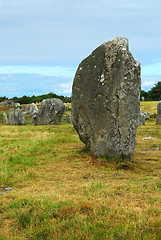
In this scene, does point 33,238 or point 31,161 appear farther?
point 31,161

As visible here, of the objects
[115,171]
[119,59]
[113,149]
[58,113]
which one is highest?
[119,59]

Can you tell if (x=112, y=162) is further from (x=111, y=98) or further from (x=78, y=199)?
(x=78, y=199)

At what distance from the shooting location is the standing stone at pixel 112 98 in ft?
34.9

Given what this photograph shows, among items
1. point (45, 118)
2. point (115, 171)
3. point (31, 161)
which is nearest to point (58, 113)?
point (45, 118)

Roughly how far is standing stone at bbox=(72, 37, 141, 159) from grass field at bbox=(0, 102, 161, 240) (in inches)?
31.0

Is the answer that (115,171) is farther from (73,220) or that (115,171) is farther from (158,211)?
(73,220)

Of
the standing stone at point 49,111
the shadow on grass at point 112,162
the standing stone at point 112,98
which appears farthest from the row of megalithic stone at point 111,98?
the standing stone at point 49,111

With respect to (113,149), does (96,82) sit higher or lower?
higher

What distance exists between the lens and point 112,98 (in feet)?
34.9

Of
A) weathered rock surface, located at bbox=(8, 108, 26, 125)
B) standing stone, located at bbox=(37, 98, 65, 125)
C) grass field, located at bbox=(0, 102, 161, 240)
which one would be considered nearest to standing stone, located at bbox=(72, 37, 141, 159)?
grass field, located at bbox=(0, 102, 161, 240)

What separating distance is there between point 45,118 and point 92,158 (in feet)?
63.5

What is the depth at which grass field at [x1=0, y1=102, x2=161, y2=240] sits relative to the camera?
14.9ft

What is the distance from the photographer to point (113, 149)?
430 inches

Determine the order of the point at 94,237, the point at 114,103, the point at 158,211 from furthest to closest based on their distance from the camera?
the point at 114,103 < the point at 158,211 < the point at 94,237
